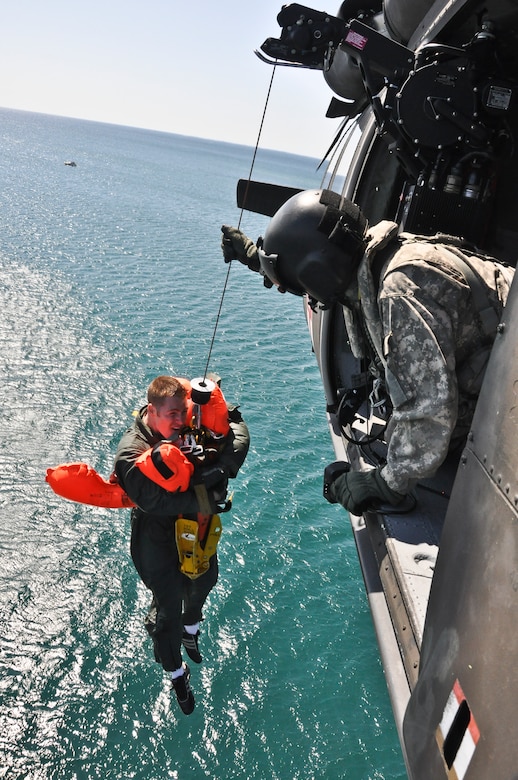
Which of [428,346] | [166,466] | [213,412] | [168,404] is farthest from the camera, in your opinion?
[213,412]

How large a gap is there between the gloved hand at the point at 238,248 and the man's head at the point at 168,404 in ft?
9.26

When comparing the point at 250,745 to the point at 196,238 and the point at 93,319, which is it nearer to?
the point at 93,319

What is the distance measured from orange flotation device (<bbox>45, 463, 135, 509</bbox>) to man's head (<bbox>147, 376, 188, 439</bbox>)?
53cm

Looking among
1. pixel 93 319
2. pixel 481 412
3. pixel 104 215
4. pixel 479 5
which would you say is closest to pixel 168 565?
pixel 481 412

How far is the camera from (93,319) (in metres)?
16.5

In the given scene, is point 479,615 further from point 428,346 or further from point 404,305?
point 404,305

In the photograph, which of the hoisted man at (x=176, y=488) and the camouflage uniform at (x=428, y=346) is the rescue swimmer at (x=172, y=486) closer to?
the hoisted man at (x=176, y=488)

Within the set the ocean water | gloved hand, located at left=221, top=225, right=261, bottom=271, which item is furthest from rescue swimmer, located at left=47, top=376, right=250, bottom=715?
gloved hand, located at left=221, top=225, right=261, bottom=271

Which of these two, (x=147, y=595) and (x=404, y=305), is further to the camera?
(x=147, y=595)

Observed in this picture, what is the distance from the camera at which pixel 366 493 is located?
4062 millimetres

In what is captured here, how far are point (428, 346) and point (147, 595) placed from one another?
6047 mm

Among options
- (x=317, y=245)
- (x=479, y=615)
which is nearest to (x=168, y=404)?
(x=317, y=245)

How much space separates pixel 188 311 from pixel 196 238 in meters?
11.9

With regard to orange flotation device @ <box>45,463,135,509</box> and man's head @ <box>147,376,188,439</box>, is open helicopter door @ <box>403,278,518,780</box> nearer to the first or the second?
man's head @ <box>147,376,188,439</box>
